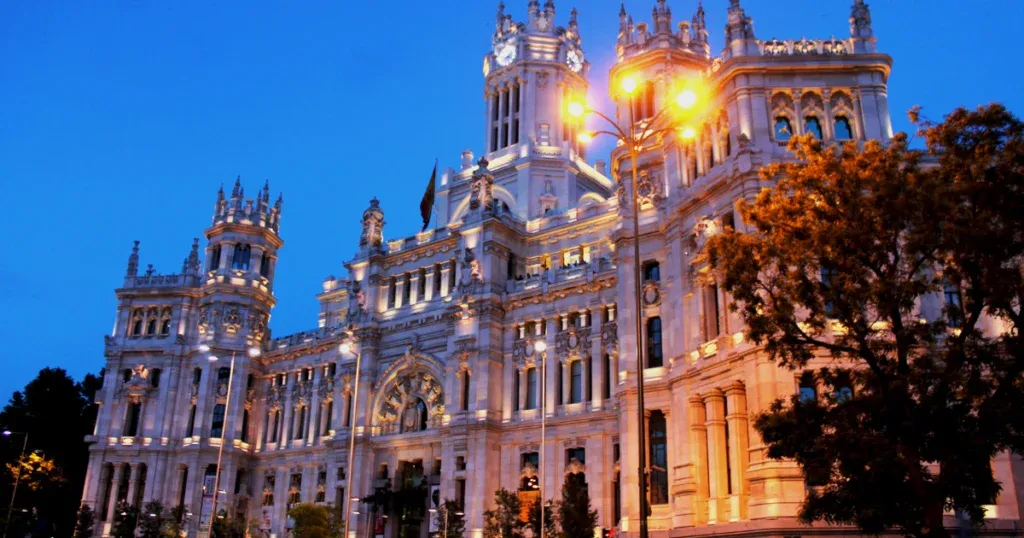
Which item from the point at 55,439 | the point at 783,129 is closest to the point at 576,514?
the point at 783,129

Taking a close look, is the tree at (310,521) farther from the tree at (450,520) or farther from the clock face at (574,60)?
the clock face at (574,60)

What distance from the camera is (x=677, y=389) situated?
1623 inches

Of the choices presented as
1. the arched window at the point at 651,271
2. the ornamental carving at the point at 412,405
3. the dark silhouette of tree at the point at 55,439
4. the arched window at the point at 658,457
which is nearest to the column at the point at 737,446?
the arched window at the point at 658,457

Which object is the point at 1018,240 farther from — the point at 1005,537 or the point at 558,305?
the point at 558,305

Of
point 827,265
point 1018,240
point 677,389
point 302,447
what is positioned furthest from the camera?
point 302,447

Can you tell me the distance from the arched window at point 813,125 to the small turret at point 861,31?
3.93 metres

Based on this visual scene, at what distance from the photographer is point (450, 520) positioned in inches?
2114

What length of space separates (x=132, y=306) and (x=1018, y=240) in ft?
253

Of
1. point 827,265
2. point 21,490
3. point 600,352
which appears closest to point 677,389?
point 600,352

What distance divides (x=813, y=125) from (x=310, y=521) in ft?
117

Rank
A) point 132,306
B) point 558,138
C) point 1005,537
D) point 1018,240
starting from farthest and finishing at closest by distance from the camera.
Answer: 1. point 132,306
2. point 558,138
3. point 1005,537
4. point 1018,240

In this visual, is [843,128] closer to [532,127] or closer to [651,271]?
[651,271]

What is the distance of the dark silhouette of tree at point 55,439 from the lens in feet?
276

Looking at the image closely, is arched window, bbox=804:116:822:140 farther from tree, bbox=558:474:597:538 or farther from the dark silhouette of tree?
the dark silhouette of tree
